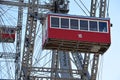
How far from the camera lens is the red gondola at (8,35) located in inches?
3216

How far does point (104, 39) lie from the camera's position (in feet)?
177

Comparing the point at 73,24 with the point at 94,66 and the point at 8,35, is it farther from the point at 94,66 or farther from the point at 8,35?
the point at 8,35

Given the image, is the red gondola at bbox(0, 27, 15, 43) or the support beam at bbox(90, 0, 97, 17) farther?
the red gondola at bbox(0, 27, 15, 43)

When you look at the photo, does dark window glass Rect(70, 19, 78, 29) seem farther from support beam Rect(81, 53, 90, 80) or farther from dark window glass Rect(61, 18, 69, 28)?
support beam Rect(81, 53, 90, 80)

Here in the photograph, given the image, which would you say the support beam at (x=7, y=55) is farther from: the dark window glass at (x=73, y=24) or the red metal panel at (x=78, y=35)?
the red metal panel at (x=78, y=35)

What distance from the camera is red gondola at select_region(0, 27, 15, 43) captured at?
81.7 metres

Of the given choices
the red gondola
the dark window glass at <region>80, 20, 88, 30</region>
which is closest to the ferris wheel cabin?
the dark window glass at <region>80, 20, 88, 30</region>

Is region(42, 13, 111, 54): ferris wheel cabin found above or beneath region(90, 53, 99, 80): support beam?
above

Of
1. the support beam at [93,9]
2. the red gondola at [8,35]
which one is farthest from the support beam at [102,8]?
the red gondola at [8,35]

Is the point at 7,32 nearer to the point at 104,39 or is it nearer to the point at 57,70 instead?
the point at 57,70

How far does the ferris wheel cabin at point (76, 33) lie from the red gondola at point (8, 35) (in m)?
27.2

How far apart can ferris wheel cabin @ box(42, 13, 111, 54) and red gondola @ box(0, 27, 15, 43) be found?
2722cm

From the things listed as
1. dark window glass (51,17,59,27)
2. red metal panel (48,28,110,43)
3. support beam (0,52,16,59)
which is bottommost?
support beam (0,52,16,59)

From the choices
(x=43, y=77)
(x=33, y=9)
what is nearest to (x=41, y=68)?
(x=43, y=77)
